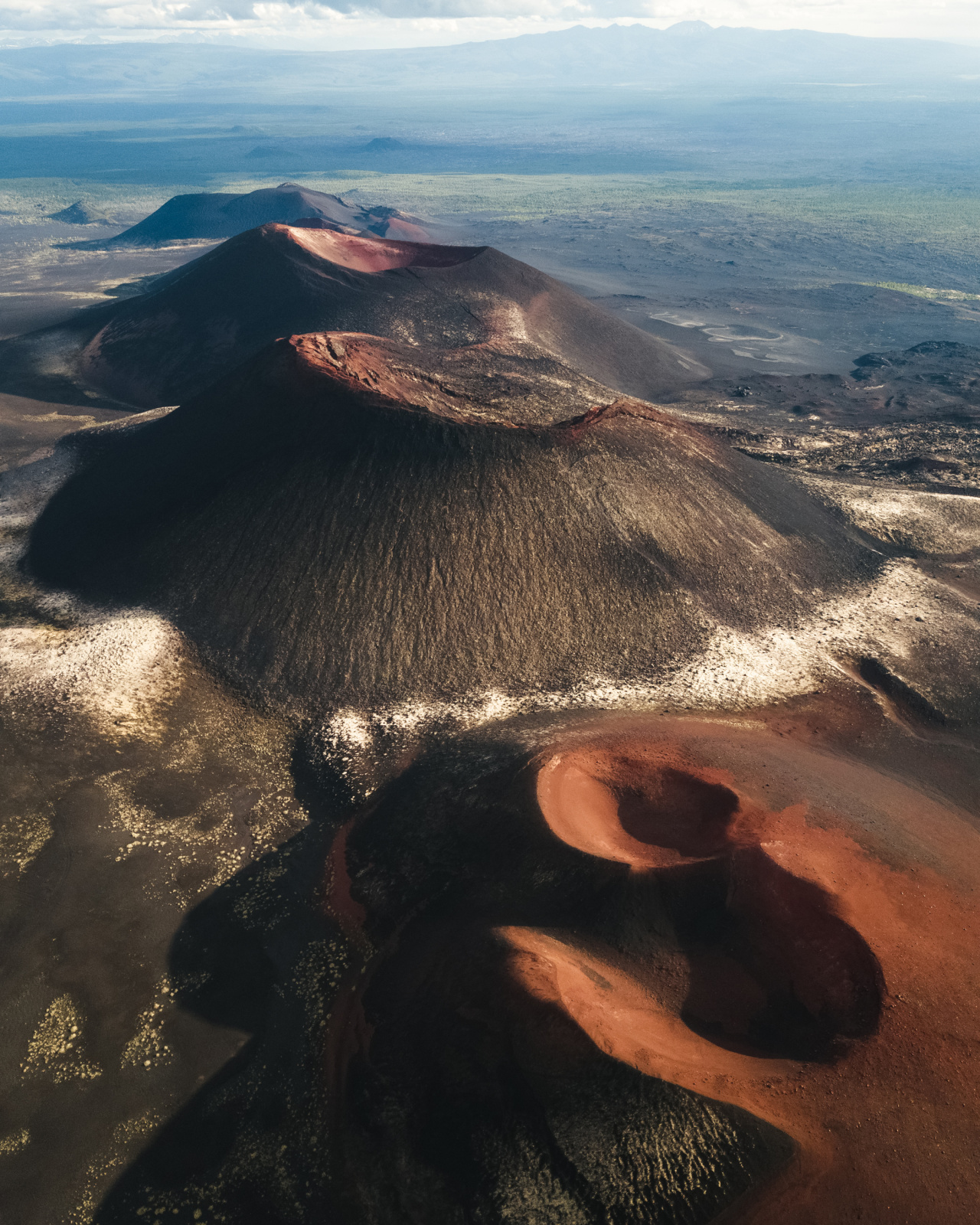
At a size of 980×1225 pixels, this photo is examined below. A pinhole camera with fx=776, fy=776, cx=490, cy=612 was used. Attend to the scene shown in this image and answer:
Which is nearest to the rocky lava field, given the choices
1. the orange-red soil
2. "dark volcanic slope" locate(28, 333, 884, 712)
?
the orange-red soil

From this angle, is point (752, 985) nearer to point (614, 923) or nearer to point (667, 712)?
point (614, 923)

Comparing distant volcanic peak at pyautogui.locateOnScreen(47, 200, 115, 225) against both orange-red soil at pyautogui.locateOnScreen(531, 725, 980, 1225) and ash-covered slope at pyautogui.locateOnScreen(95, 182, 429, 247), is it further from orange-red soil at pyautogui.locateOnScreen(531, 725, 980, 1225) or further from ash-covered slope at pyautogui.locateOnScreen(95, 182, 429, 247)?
orange-red soil at pyautogui.locateOnScreen(531, 725, 980, 1225)

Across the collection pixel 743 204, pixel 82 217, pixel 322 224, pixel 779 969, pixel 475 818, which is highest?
pixel 743 204

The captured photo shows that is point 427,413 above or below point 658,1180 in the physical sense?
above

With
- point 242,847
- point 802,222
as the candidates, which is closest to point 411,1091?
point 242,847

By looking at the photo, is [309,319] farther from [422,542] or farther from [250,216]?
[250,216]

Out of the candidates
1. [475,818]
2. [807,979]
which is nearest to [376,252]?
[475,818]

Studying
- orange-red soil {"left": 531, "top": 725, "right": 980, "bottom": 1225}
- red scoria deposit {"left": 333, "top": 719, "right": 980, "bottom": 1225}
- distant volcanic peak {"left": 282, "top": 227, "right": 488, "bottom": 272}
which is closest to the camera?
orange-red soil {"left": 531, "top": 725, "right": 980, "bottom": 1225}
